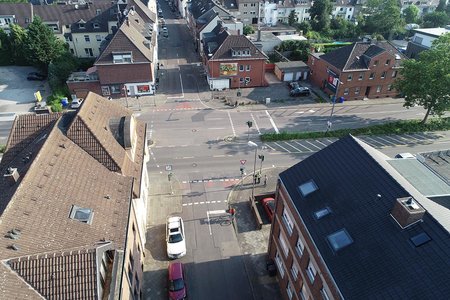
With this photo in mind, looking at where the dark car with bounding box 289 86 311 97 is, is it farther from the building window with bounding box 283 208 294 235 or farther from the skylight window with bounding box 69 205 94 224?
the skylight window with bounding box 69 205 94 224

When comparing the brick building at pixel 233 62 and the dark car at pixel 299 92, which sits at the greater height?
the brick building at pixel 233 62

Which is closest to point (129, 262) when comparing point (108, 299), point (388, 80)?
point (108, 299)

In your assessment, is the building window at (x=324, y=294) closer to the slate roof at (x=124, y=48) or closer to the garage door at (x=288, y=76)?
the slate roof at (x=124, y=48)

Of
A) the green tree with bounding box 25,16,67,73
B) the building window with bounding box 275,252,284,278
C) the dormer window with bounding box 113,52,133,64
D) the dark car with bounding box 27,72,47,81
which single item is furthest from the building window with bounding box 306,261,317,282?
the dark car with bounding box 27,72,47,81

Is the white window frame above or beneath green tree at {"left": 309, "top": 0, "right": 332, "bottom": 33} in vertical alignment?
beneath

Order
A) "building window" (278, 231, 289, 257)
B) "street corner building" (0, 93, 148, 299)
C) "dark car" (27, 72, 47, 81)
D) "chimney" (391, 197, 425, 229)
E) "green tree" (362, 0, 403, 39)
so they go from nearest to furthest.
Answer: "street corner building" (0, 93, 148, 299), "chimney" (391, 197, 425, 229), "building window" (278, 231, 289, 257), "dark car" (27, 72, 47, 81), "green tree" (362, 0, 403, 39)

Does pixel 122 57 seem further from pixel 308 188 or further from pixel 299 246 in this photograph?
pixel 299 246

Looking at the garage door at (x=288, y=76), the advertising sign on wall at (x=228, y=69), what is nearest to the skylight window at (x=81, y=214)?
the advertising sign on wall at (x=228, y=69)
